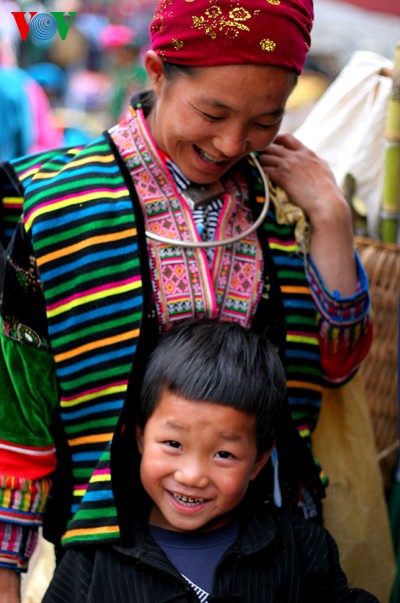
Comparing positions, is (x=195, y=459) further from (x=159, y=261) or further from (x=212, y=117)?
(x=212, y=117)

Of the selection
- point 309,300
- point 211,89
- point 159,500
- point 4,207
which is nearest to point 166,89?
point 211,89

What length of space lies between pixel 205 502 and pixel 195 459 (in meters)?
0.11

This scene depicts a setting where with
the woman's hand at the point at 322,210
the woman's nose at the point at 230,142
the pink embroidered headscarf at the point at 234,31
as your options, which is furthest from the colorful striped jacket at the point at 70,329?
the woman's hand at the point at 322,210

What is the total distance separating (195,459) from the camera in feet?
6.19

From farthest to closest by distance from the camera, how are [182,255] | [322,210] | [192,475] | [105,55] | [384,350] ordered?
[105,55] < [384,350] < [322,210] < [182,255] < [192,475]

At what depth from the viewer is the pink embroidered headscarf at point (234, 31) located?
1882 mm

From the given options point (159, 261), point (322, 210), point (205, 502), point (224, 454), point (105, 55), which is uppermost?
point (322, 210)

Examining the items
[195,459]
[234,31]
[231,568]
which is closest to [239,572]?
[231,568]

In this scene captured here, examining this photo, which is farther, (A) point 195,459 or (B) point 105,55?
(B) point 105,55

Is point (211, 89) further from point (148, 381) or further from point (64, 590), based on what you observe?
point (64, 590)

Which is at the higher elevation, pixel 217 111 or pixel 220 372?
pixel 217 111

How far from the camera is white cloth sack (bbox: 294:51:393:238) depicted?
117 inches

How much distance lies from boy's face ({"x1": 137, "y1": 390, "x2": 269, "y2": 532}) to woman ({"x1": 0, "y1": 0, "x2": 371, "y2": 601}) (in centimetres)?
13

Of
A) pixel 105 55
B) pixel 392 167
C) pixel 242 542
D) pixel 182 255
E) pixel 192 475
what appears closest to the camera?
pixel 192 475
